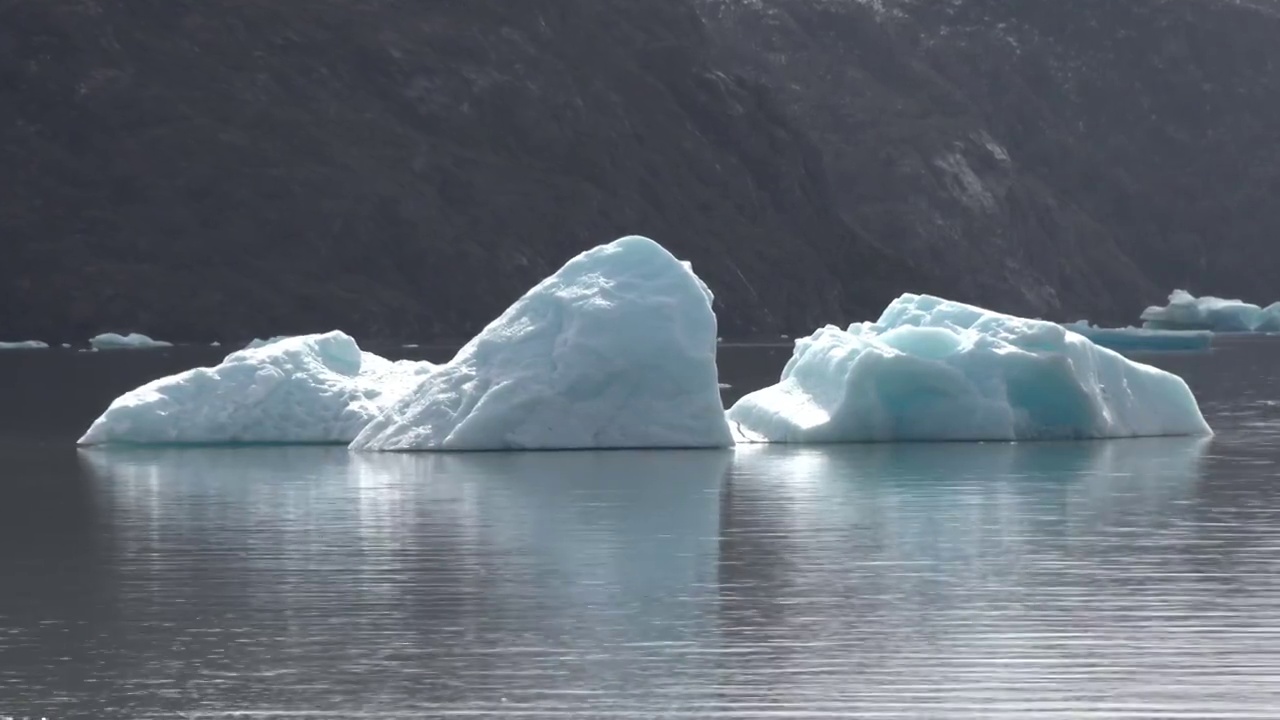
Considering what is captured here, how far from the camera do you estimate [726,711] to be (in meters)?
12.3

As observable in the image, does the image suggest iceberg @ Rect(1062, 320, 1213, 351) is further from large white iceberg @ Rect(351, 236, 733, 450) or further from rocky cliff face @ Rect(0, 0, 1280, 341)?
large white iceberg @ Rect(351, 236, 733, 450)

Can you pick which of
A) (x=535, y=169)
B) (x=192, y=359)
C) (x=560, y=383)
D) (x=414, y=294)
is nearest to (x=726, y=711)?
(x=560, y=383)

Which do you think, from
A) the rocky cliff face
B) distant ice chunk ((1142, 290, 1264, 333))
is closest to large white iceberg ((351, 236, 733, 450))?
the rocky cliff face

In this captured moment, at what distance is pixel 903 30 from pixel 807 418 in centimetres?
11977

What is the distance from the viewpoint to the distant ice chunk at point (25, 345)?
276 feet

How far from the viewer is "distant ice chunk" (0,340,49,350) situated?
276ft

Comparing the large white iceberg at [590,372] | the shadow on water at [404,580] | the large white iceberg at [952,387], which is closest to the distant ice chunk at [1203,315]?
the large white iceberg at [952,387]

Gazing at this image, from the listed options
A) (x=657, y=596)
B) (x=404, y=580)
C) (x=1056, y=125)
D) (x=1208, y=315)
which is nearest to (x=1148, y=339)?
(x=1208, y=315)

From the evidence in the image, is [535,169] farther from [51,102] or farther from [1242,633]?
[1242,633]

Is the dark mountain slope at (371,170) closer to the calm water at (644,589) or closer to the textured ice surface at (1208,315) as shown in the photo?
the textured ice surface at (1208,315)

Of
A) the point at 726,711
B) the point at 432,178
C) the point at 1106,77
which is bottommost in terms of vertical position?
the point at 726,711

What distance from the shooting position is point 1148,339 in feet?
250

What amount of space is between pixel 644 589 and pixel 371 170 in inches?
3286

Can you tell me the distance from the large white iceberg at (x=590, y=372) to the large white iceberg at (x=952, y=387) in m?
1.92
